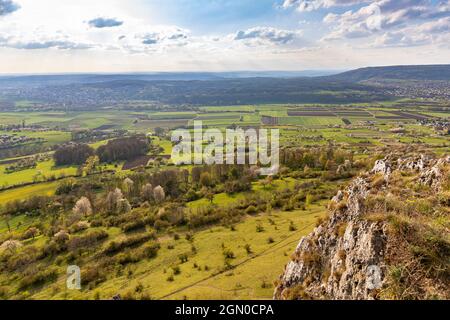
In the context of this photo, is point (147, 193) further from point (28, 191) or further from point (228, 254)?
point (28, 191)

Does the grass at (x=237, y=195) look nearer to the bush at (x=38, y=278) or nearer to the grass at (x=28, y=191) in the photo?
the bush at (x=38, y=278)

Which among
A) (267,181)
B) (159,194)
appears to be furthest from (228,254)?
(267,181)

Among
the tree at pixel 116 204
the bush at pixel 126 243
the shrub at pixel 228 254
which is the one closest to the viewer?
the shrub at pixel 228 254

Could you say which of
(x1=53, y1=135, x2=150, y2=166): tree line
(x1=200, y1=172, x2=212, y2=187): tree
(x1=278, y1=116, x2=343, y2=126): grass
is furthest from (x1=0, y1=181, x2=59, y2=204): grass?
(x1=278, y1=116, x2=343, y2=126): grass

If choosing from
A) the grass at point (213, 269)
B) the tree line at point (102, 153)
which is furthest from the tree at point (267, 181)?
the tree line at point (102, 153)

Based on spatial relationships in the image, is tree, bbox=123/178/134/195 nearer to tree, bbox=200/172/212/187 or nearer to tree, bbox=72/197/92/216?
tree, bbox=72/197/92/216

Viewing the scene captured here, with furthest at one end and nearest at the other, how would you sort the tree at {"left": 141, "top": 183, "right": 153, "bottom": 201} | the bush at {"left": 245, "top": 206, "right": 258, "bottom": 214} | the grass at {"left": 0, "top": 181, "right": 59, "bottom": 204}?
the grass at {"left": 0, "top": 181, "right": 59, "bottom": 204}
the tree at {"left": 141, "top": 183, "right": 153, "bottom": 201}
the bush at {"left": 245, "top": 206, "right": 258, "bottom": 214}
